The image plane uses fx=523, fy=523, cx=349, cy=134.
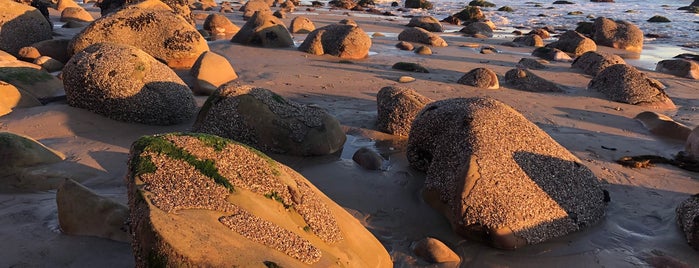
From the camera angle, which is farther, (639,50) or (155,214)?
(639,50)

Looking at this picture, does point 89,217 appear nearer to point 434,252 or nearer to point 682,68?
point 434,252

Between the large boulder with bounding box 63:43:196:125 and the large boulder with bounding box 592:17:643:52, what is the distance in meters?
13.1

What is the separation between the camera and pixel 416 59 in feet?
38.3

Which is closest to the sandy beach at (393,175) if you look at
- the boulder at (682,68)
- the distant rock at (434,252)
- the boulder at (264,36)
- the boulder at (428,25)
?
the distant rock at (434,252)

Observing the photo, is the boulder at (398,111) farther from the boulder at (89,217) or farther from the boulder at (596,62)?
the boulder at (596,62)

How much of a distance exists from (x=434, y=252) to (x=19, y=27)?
33.2 ft

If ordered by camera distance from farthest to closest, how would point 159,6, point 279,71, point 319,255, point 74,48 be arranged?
point 159,6 → point 279,71 → point 74,48 → point 319,255

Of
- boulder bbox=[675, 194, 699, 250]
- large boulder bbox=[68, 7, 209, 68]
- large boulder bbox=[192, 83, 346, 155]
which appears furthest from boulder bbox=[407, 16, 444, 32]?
boulder bbox=[675, 194, 699, 250]

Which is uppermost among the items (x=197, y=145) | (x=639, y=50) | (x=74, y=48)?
(x=197, y=145)

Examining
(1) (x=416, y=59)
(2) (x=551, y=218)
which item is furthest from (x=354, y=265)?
(1) (x=416, y=59)

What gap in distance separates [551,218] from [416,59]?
8.00m

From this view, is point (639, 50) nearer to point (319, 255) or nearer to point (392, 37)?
point (392, 37)

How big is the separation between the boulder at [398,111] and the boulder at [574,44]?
9024mm

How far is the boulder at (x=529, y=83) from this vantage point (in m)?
9.01
